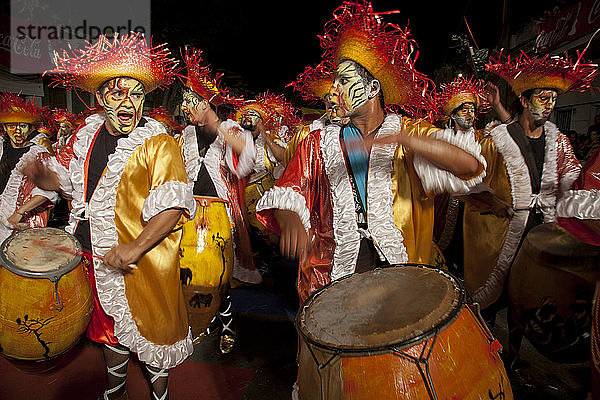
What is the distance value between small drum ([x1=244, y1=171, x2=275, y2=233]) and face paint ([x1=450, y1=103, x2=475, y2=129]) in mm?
2519

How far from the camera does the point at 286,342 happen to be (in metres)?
3.45

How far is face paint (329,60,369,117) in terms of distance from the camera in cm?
204

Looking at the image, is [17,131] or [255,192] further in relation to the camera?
[255,192]

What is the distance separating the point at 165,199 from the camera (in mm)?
2051

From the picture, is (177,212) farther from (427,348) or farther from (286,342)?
(286,342)

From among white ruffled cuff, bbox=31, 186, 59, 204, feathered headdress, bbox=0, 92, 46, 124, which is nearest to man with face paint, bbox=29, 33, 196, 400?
white ruffled cuff, bbox=31, 186, 59, 204

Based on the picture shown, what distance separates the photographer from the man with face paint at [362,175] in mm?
2041

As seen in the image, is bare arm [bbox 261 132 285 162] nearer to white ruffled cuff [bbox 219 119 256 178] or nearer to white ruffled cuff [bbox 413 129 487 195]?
white ruffled cuff [bbox 219 119 256 178]

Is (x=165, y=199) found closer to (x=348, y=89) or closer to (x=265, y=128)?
(x=348, y=89)

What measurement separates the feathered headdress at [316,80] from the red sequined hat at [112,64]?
0.80 metres

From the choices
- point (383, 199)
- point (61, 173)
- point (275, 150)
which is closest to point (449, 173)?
point (383, 199)

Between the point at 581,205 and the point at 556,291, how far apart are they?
614 millimetres

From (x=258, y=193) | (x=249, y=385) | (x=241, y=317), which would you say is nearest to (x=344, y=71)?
(x=249, y=385)

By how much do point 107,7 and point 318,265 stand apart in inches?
443
